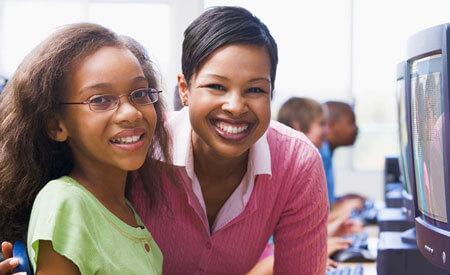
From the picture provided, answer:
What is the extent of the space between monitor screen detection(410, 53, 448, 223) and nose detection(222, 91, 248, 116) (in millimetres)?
388

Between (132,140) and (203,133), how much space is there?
268 millimetres

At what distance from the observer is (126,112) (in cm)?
113

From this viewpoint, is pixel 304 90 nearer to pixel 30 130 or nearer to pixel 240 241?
pixel 240 241

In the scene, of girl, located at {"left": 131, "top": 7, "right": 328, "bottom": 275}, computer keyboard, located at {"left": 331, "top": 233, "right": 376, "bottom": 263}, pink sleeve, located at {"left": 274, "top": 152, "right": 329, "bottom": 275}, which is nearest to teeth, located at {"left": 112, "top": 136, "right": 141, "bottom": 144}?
girl, located at {"left": 131, "top": 7, "right": 328, "bottom": 275}

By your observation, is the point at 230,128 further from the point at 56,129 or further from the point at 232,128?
the point at 56,129

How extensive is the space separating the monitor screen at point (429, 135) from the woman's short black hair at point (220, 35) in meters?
0.35

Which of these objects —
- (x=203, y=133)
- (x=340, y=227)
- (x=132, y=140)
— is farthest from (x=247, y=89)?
(x=340, y=227)

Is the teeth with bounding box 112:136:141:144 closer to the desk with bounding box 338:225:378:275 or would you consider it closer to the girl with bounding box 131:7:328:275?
the girl with bounding box 131:7:328:275

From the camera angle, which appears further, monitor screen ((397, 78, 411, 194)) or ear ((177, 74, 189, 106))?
monitor screen ((397, 78, 411, 194))

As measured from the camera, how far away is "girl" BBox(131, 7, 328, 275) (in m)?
1.40

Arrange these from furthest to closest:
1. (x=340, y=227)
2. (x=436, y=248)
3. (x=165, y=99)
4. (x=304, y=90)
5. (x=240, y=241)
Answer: (x=304, y=90) < (x=340, y=227) < (x=240, y=241) < (x=165, y=99) < (x=436, y=248)

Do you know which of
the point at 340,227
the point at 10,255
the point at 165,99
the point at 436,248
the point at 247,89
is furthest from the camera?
the point at 340,227

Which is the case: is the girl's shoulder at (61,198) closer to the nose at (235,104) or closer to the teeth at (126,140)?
the teeth at (126,140)

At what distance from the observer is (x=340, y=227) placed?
278cm
